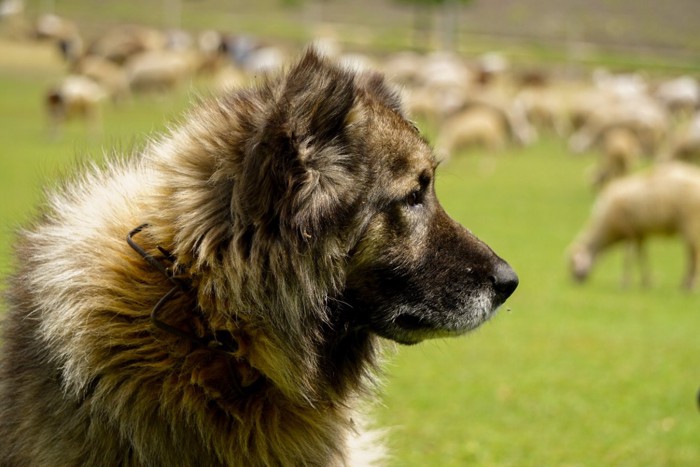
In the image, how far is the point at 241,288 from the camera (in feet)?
10.2

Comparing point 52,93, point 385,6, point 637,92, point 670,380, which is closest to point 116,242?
point 670,380

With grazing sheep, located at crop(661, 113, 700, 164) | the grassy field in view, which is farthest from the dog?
grazing sheep, located at crop(661, 113, 700, 164)

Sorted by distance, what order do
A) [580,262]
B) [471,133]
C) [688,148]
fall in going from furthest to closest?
[471,133]
[688,148]
[580,262]

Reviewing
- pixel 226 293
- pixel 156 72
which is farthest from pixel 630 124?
pixel 226 293

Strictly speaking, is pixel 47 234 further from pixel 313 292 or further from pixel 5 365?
pixel 313 292

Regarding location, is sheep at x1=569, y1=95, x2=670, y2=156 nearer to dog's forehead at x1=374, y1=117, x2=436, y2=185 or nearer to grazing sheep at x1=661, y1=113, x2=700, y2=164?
grazing sheep at x1=661, y1=113, x2=700, y2=164

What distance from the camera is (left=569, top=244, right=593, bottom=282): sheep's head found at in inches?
515

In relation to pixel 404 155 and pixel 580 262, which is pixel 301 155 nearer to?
pixel 404 155

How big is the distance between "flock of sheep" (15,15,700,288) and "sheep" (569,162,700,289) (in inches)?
0.6

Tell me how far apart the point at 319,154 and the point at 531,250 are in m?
11.5

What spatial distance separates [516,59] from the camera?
46.0 meters

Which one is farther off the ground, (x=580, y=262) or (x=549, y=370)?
(x=549, y=370)

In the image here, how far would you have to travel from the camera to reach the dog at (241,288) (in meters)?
3.10

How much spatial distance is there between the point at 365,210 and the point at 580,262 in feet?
34.1
